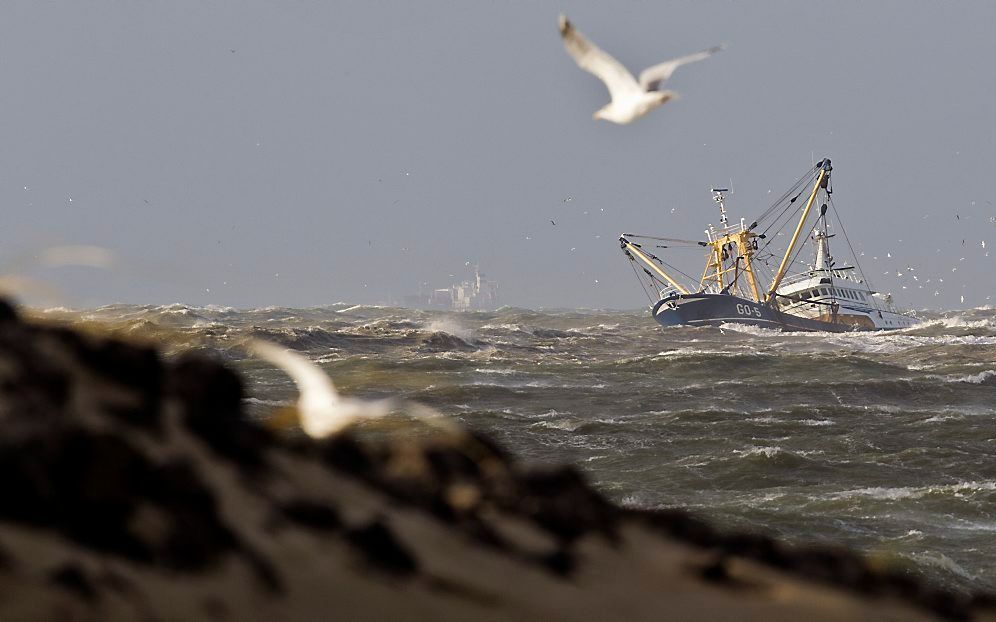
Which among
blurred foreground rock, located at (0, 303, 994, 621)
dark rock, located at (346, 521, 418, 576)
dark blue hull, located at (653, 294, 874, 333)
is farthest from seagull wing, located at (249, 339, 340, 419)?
dark blue hull, located at (653, 294, 874, 333)

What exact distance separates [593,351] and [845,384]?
84.7ft

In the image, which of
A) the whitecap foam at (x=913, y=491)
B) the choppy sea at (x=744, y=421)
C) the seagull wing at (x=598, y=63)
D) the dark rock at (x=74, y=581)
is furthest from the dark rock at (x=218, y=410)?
the whitecap foam at (x=913, y=491)

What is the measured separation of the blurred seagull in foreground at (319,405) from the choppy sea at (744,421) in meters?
0.75

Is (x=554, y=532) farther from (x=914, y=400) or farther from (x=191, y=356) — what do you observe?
(x=914, y=400)

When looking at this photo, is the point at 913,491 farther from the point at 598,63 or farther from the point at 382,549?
the point at 382,549

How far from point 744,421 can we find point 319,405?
26702mm

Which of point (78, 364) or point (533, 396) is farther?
point (533, 396)

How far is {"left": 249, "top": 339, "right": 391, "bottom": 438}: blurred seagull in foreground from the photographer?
11.4ft

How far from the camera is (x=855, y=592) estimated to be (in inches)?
125

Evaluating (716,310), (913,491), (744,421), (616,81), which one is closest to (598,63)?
(616,81)

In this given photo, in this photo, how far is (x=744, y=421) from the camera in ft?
95.2

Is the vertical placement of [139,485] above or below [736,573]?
above

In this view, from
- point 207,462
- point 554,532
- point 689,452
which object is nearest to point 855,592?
point 554,532

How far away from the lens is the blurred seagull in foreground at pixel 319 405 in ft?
11.4
